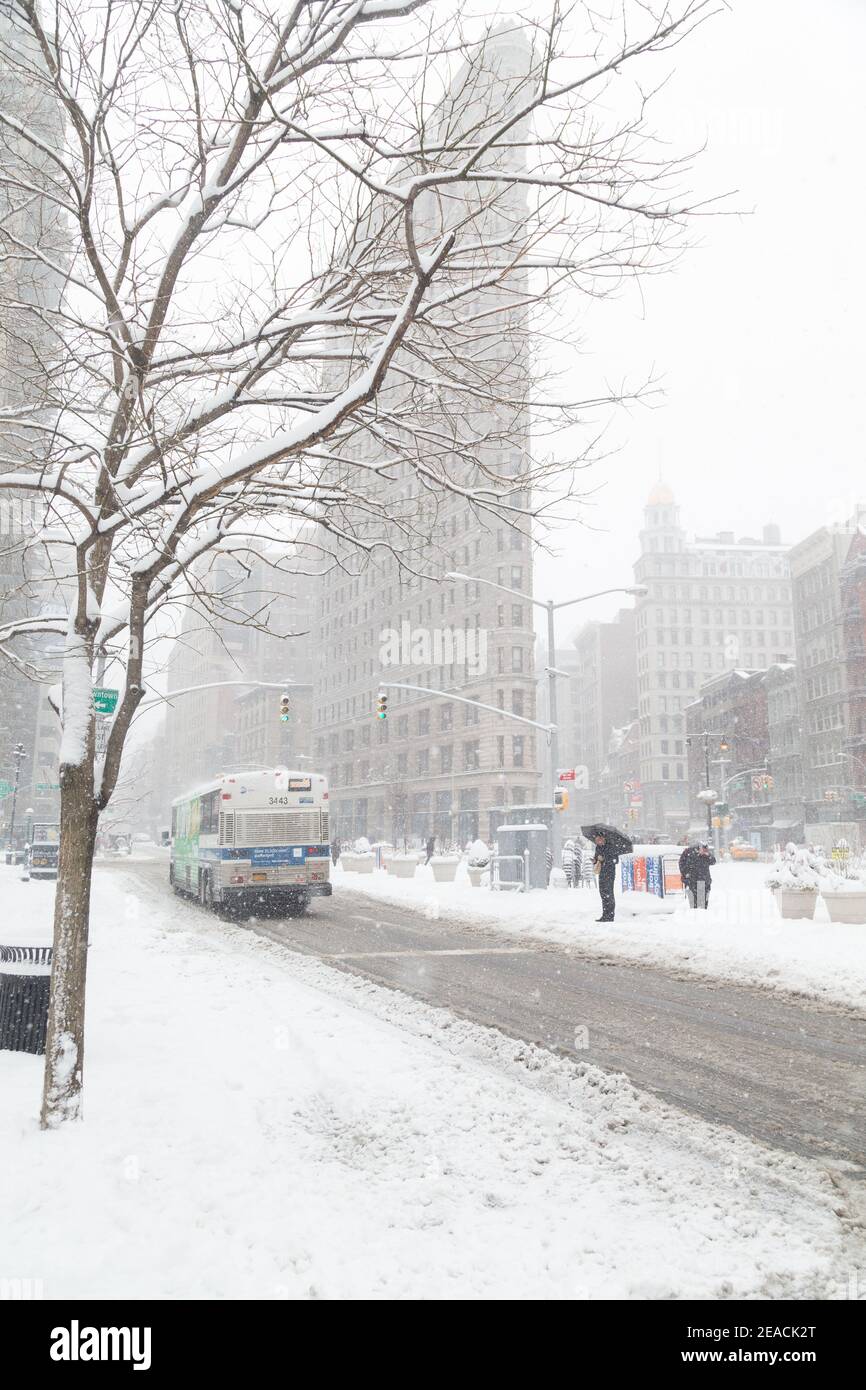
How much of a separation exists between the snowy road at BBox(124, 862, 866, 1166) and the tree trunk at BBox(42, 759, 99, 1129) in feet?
13.3

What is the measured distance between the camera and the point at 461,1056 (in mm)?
7691

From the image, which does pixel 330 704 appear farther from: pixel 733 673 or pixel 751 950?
pixel 751 950

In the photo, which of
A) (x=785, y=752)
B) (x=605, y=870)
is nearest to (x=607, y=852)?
(x=605, y=870)

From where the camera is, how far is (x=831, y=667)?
72500 millimetres

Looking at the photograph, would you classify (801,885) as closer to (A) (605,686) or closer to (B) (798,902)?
(B) (798,902)

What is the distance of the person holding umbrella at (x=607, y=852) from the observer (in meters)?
17.6

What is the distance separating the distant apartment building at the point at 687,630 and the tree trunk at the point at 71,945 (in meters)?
126

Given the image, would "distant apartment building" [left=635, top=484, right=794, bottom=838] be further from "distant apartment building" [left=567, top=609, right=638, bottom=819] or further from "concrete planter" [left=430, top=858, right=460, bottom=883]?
"concrete planter" [left=430, top=858, right=460, bottom=883]

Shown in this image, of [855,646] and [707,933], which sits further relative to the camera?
[855,646]

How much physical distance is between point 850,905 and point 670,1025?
856cm

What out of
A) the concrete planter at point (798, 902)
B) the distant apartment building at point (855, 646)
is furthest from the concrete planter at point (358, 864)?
the distant apartment building at point (855, 646)

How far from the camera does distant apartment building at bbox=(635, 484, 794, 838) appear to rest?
13000cm

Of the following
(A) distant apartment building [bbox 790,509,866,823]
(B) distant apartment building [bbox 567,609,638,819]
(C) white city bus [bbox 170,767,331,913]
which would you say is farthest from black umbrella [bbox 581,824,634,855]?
(B) distant apartment building [bbox 567,609,638,819]
